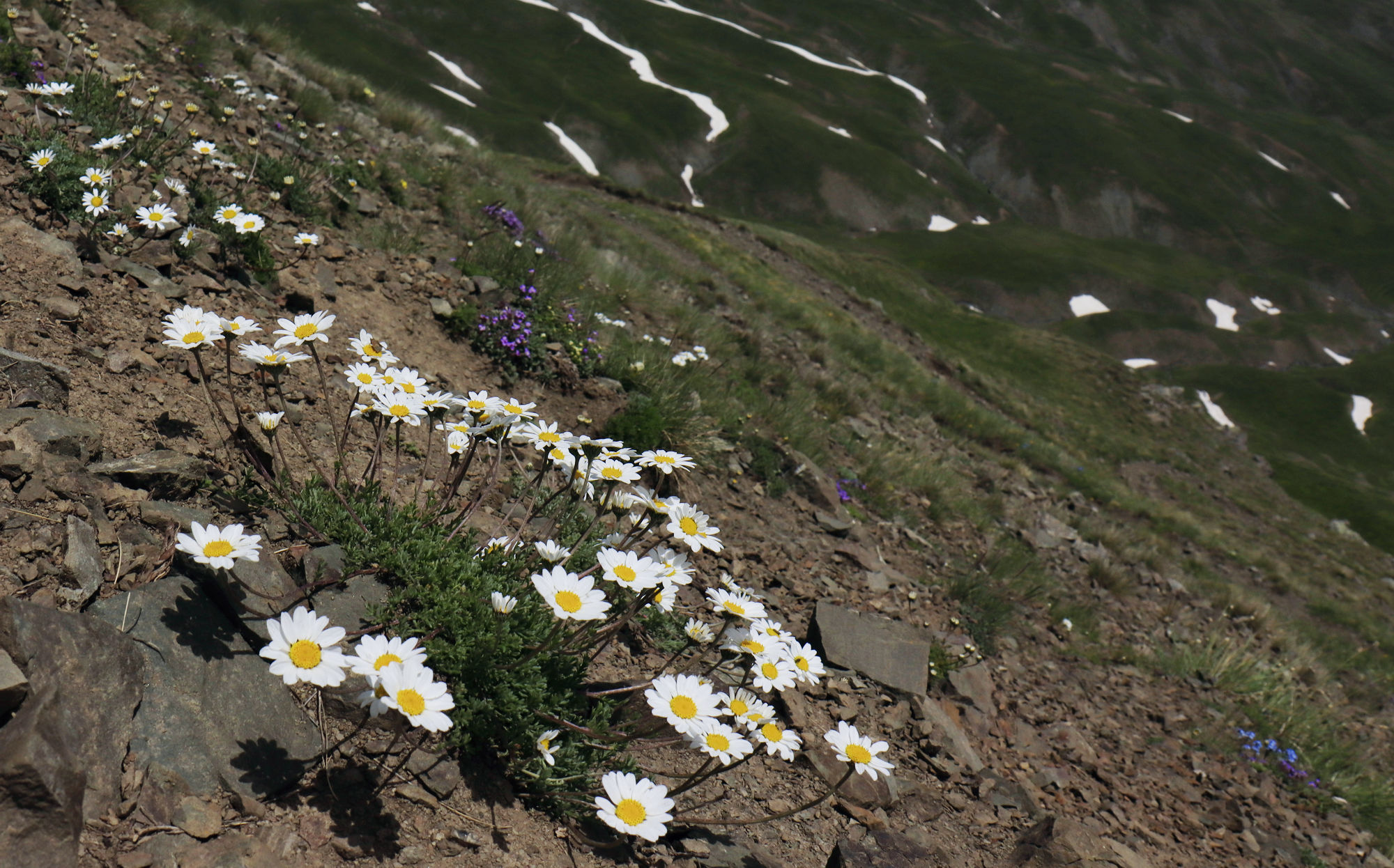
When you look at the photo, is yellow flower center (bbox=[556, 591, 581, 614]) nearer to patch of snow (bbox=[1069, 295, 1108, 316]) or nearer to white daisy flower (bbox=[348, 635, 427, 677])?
white daisy flower (bbox=[348, 635, 427, 677])

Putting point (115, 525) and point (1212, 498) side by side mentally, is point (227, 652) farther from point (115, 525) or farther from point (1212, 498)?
point (1212, 498)

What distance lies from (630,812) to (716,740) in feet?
1.64

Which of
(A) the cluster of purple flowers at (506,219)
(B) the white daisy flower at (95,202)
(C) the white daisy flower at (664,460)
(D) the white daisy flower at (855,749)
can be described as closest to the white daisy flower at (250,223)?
(B) the white daisy flower at (95,202)

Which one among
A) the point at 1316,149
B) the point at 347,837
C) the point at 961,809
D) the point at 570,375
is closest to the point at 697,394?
the point at 570,375

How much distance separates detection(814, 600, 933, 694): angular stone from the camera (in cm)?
628

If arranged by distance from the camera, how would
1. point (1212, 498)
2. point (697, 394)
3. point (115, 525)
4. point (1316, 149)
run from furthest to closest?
point (1316, 149) < point (1212, 498) < point (697, 394) < point (115, 525)

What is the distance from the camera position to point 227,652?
338cm

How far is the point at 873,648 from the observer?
21.3 feet

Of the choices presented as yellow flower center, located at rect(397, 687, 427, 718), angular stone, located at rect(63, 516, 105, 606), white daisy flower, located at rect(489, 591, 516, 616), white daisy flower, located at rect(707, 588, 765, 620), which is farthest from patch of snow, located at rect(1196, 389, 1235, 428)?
angular stone, located at rect(63, 516, 105, 606)

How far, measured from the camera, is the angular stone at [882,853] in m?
4.12

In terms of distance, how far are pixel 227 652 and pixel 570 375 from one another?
5358 mm

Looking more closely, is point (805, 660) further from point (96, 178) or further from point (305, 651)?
point (96, 178)

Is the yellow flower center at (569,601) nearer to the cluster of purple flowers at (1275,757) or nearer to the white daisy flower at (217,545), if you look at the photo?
the white daisy flower at (217,545)

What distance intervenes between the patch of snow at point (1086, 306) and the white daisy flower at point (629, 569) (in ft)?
303
